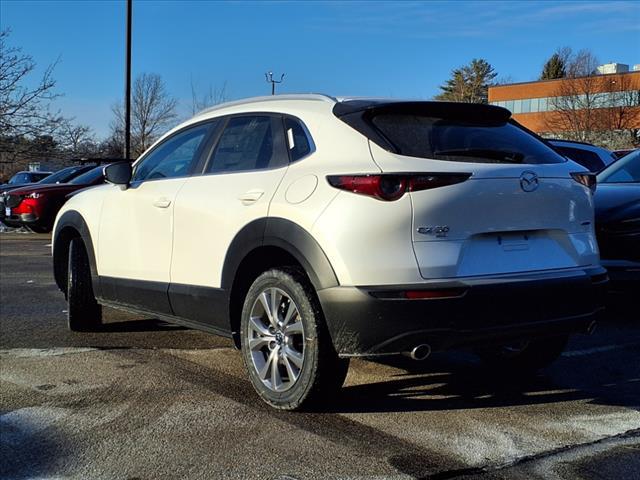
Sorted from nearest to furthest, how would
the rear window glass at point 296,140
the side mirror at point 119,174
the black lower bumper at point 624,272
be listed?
the rear window glass at point 296,140
the side mirror at point 119,174
the black lower bumper at point 624,272

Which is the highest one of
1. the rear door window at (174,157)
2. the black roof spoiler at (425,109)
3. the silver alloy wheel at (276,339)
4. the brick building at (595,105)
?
the brick building at (595,105)

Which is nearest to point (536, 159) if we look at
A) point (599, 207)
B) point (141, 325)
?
point (599, 207)

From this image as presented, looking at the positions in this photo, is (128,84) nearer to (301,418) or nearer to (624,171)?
(624,171)

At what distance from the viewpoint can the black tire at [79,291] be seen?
603 centimetres

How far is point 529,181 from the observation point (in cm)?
392

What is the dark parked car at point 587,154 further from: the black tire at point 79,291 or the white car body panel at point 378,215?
the black tire at point 79,291

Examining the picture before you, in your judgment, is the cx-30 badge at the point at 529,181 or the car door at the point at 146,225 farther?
the car door at the point at 146,225

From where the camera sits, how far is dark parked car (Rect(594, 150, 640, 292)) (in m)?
6.02

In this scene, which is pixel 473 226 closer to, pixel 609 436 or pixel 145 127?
pixel 609 436

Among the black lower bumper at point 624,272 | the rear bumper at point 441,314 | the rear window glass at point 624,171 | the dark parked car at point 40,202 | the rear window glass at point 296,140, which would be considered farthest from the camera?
the dark parked car at point 40,202

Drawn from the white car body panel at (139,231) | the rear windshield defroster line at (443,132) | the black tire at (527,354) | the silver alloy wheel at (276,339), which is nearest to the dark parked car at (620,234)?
the black tire at (527,354)

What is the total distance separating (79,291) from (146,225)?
1.30 m

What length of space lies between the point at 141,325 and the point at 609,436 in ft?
14.0

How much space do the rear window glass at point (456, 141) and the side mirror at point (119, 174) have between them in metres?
2.37
